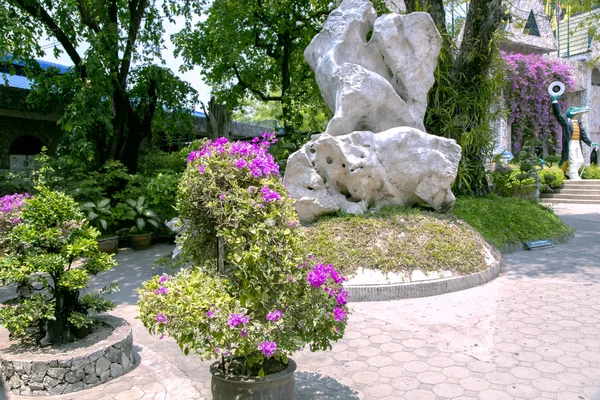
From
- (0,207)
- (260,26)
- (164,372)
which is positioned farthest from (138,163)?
(164,372)

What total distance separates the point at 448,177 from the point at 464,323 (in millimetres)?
2870

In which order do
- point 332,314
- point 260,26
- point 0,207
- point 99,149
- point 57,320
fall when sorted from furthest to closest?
point 260,26 → point 99,149 → point 0,207 → point 57,320 → point 332,314

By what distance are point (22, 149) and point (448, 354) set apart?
12.9 m

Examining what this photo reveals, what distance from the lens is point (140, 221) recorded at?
968 cm

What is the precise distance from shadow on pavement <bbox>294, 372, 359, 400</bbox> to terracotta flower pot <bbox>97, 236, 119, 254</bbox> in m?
6.40

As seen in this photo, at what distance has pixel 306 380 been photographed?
11.6 ft

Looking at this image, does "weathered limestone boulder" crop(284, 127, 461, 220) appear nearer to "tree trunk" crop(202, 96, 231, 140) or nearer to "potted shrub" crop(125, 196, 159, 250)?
Answer: "potted shrub" crop(125, 196, 159, 250)

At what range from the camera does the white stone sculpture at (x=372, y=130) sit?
6.94 m

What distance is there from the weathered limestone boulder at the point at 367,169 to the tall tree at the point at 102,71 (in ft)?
15.2

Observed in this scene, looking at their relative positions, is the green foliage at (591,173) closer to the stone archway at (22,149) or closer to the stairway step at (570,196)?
the stairway step at (570,196)

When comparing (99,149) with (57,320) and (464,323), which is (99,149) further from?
(464,323)

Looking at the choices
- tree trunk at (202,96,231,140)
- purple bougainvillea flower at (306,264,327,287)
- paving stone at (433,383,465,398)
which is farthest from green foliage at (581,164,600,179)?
purple bougainvillea flower at (306,264,327,287)

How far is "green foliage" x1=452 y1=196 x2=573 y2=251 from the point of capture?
806cm

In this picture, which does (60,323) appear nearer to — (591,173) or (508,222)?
(508,222)
